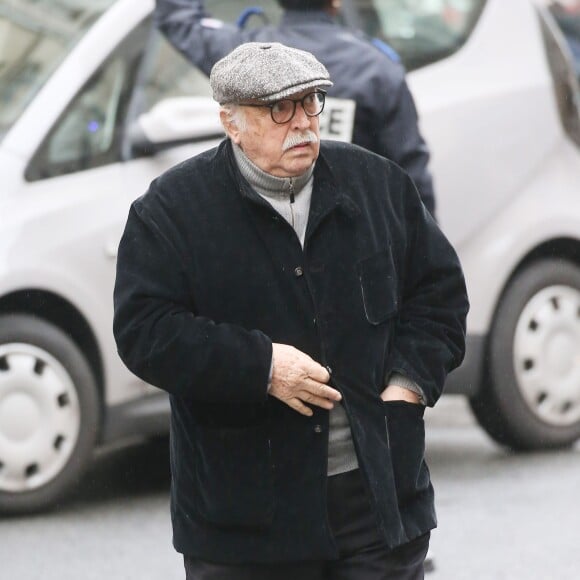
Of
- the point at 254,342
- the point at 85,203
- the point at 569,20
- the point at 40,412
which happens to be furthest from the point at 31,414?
the point at 569,20

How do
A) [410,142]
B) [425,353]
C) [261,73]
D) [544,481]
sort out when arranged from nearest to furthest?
[261,73]
[425,353]
[410,142]
[544,481]

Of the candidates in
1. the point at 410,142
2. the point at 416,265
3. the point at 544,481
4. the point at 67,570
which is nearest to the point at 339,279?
the point at 416,265

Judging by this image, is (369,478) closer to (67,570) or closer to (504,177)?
(67,570)

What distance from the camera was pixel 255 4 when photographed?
7148 millimetres

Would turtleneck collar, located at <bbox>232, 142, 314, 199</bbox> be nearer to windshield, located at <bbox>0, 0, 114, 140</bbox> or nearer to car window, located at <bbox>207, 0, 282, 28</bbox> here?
windshield, located at <bbox>0, 0, 114, 140</bbox>

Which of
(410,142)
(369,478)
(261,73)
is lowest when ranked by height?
(369,478)

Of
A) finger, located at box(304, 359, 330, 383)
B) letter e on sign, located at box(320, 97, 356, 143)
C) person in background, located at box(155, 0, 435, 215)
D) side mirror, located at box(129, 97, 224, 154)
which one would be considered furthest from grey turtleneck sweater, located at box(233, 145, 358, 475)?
side mirror, located at box(129, 97, 224, 154)

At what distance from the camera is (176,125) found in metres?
6.49

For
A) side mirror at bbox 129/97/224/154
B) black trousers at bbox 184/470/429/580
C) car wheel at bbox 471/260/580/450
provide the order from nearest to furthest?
1. black trousers at bbox 184/470/429/580
2. side mirror at bbox 129/97/224/154
3. car wheel at bbox 471/260/580/450

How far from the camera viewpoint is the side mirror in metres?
6.49

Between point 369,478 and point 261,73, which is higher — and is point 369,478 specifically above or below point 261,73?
below

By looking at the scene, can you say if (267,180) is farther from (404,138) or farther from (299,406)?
(404,138)

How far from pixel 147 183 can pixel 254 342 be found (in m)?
3.30

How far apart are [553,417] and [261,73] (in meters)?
4.18
